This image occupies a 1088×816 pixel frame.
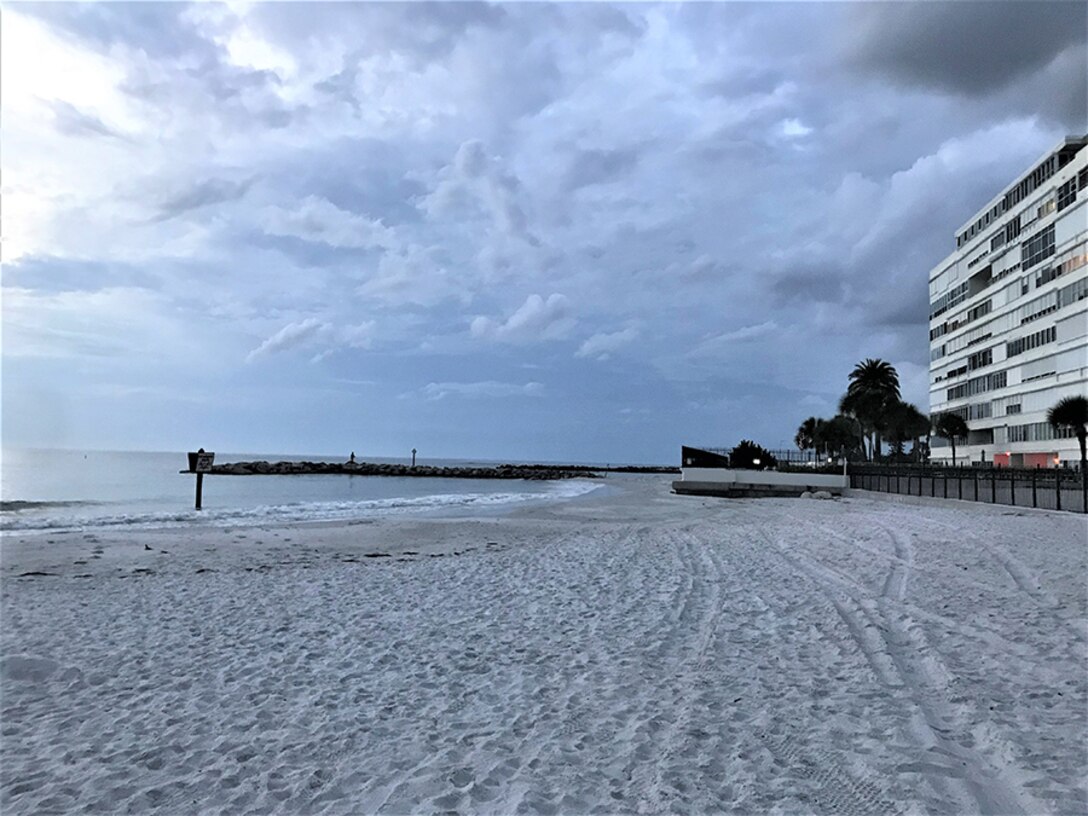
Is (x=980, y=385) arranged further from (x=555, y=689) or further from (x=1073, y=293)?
(x=555, y=689)

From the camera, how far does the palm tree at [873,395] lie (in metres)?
73.8

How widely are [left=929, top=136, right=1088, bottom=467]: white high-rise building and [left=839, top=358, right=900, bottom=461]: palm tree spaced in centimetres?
562

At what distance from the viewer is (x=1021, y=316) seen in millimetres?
57406

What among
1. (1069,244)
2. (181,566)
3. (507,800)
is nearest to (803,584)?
(507,800)

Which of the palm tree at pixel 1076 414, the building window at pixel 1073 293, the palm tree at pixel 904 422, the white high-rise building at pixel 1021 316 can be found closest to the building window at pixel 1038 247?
the white high-rise building at pixel 1021 316

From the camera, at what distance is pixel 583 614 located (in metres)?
9.54

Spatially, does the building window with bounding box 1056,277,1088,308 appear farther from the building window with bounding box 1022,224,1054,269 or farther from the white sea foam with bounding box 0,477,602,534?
the white sea foam with bounding box 0,477,602,534

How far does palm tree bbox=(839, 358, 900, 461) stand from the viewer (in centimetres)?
7375

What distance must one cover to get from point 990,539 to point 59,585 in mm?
18668

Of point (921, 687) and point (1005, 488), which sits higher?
point (1005, 488)

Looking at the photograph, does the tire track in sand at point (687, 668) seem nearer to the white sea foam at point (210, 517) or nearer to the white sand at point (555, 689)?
the white sand at point (555, 689)

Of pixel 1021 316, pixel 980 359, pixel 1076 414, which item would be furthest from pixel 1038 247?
pixel 1076 414

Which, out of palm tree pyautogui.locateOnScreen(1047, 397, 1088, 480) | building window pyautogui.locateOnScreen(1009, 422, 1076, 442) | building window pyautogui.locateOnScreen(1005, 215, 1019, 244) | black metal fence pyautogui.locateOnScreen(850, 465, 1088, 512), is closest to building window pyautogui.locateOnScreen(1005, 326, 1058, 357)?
building window pyautogui.locateOnScreen(1009, 422, 1076, 442)

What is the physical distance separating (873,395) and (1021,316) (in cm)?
1824
